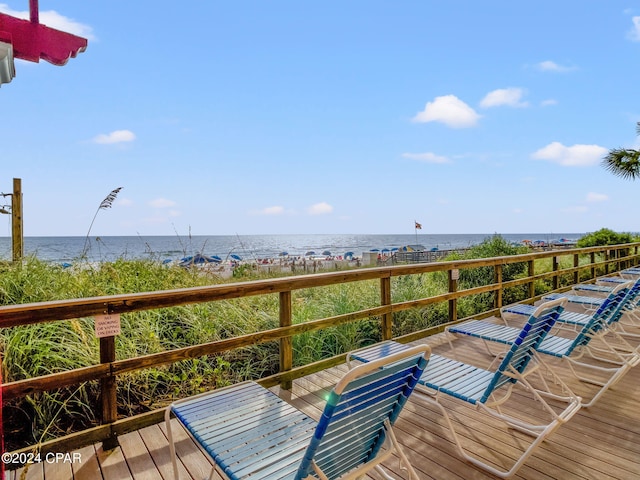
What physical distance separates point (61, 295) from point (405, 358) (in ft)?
11.1

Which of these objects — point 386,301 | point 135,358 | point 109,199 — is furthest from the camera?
point 109,199

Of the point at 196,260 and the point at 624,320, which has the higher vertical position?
the point at 196,260

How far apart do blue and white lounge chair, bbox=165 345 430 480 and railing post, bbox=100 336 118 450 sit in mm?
617

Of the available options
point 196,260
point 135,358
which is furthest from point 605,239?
point 135,358

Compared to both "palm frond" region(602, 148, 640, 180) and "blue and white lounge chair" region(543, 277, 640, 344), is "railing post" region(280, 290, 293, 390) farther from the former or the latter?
"palm frond" region(602, 148, 640, 180)

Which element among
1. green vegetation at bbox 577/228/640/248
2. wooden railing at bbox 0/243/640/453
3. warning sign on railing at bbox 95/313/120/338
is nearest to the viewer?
wooden railing at bbox 0/243/640/453

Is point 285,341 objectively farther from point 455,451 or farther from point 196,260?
point 196,260

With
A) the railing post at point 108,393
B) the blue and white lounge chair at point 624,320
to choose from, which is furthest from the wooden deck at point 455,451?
the blue and white lounge chair at point 624,320

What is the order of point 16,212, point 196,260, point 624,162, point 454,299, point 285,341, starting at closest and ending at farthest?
point 285,341
point 454,299
point 196,260
point 16,212
point 624,162

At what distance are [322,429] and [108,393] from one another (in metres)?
1.70

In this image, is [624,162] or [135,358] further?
[624,162]

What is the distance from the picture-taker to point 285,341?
9.99 ft

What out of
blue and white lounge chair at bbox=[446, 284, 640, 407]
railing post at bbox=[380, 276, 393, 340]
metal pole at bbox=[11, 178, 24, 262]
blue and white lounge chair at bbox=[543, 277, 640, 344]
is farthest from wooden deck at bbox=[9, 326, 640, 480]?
metal pole at bbox=[11, 178, 24, 262]

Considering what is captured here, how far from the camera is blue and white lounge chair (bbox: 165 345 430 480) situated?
1.28m
